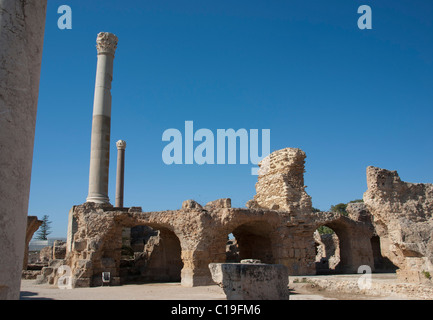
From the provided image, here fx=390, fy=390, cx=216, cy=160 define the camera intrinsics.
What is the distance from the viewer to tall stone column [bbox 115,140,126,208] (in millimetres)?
26750

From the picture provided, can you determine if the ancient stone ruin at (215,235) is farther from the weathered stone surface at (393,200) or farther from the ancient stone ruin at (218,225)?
the weathered stone surface at (393,200)

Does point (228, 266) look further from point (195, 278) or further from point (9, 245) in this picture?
point (195, 278)

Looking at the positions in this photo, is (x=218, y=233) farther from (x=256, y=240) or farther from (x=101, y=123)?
(x=101, y=123)

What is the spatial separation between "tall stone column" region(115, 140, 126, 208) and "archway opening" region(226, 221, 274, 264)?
931 cm

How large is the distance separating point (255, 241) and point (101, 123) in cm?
990

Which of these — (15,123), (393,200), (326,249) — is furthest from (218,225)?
(15,123)

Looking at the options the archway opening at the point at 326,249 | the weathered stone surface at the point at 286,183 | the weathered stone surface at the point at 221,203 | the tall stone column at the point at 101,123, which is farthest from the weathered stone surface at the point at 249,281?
the archway opening at the point at 326,249

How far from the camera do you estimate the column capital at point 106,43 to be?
20125 millimetres

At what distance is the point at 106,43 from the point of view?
20141 mm

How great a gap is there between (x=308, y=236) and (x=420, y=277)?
7.23 meters

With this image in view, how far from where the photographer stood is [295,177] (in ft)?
61.0

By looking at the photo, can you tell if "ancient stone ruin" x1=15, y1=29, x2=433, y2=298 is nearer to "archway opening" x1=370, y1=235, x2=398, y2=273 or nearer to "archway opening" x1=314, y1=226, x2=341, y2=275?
"archway opening" x1=370, y1=235, x2=398, y2=273
